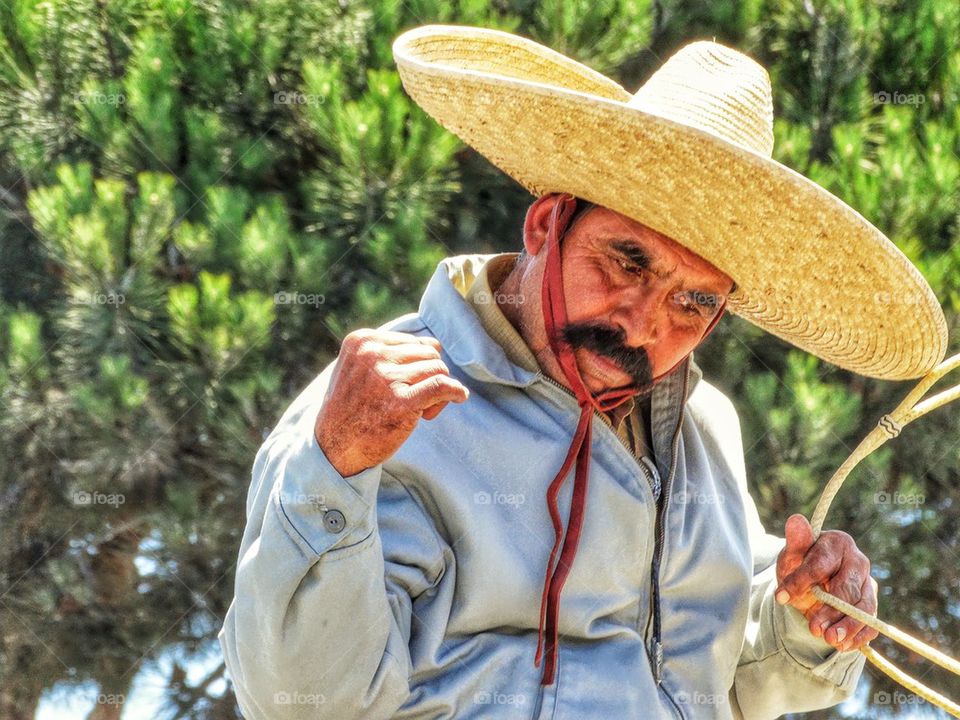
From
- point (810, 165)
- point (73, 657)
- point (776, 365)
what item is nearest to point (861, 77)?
point (810, 165)

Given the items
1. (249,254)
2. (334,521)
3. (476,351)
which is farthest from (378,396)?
(249,254)

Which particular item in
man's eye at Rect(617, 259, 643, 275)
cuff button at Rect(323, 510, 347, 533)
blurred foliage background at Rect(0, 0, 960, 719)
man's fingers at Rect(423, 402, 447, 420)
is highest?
man's fingers at Rect(423, 402, 447, 420)

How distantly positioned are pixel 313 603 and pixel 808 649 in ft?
2.60

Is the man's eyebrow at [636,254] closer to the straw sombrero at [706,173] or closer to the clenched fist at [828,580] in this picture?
the straw sombrero at [706,173]

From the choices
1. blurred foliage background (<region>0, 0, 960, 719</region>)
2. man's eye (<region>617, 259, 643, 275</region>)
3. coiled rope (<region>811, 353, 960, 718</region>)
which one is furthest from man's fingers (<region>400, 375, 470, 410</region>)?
blurred foliage background (<region>0, 0, 960, 719</region>)

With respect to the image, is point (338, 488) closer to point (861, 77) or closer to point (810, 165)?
point (810, 165)

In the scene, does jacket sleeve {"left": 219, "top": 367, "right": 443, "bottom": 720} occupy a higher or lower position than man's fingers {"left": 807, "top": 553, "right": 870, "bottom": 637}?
higher

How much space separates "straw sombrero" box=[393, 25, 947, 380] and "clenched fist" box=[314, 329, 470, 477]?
384 mm

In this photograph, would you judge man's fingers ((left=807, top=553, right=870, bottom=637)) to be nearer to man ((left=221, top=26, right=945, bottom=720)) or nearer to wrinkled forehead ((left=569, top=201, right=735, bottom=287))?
man ((left=221, top=26, right=945, bottom=720))

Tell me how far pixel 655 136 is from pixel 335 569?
609mm

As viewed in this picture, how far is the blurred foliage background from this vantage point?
307 cm

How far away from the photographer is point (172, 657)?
3396 mm

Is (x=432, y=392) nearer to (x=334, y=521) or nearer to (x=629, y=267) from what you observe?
(x=334, y=521)

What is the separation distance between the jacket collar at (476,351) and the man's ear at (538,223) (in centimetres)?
9
